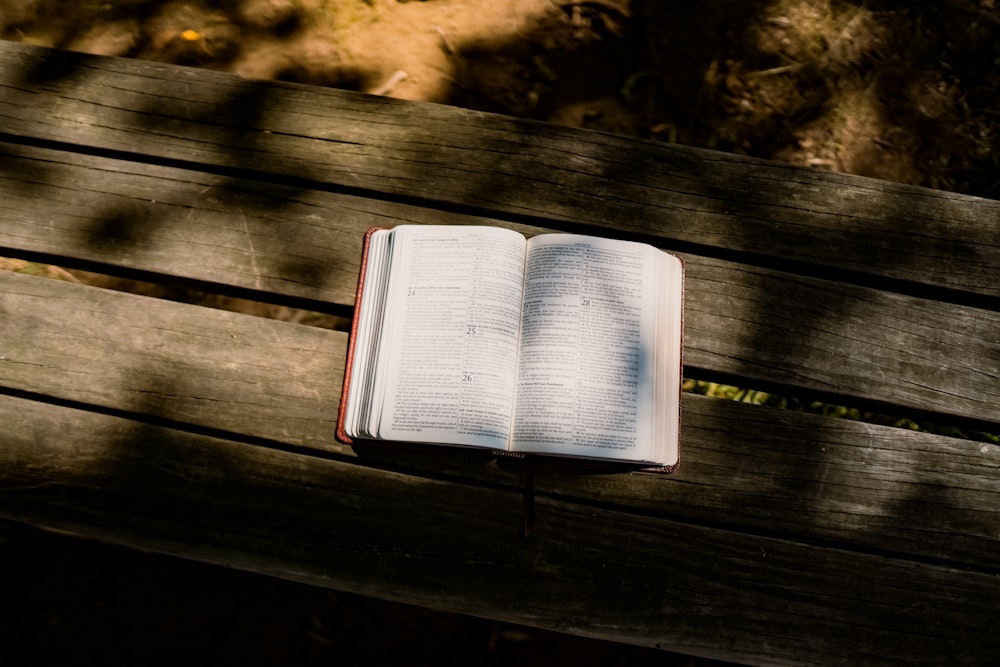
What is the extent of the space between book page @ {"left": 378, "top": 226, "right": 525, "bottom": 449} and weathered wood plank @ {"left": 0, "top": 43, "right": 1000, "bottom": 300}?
0.19 m

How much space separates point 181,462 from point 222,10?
1.94m

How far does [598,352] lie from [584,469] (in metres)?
0.25

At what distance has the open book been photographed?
113cm

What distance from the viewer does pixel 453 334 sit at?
3.82ft

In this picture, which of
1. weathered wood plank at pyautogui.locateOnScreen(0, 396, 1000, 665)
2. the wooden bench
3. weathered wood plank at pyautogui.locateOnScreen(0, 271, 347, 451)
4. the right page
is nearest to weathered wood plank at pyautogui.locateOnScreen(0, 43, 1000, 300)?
the wooden bench

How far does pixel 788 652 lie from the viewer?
120cm

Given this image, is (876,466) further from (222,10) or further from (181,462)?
(222,10)

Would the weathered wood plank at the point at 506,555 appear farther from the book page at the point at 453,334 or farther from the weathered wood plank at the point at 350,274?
the weathered wood plank at the point at 350,274

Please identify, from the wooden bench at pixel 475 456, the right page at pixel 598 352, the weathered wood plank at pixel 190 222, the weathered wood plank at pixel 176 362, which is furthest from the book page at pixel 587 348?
the weathered wood plank at pixel 176 362

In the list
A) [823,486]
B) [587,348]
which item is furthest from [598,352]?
[823,486]

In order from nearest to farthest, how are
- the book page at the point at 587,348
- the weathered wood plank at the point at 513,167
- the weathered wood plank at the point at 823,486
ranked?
1. the book page at the point at 587,348
2. the weathered wood plank at the point at 823,486
3. the weathered wood plank at the point at 513,167

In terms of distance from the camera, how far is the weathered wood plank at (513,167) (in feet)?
4.47

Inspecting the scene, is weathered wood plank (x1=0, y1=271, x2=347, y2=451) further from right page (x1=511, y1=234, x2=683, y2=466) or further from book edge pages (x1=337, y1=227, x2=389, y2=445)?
right page (x1=511, y1=234, x2=683, y2=466)

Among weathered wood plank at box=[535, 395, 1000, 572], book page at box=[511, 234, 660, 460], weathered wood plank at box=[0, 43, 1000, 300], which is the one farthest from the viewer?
weathered wood plank at box=[0, 43, 1000, 300]
